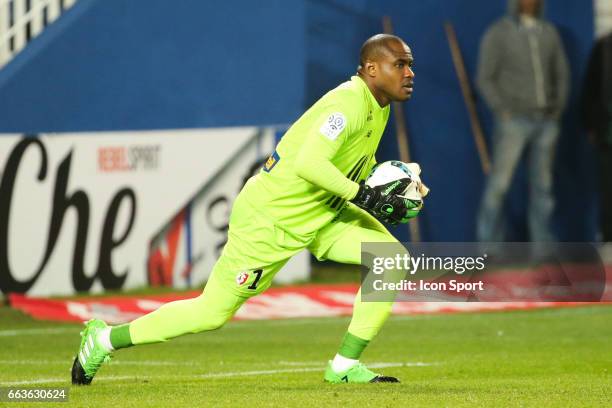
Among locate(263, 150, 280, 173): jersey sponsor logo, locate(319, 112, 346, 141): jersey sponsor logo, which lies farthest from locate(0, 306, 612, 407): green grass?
locate(319, 112, 346, 141): jersey sponsor logo

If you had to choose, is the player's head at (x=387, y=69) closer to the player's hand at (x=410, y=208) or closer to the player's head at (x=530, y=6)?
the player's hand at (x=410, y=208)

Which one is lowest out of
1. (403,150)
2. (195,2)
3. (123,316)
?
(123,316)

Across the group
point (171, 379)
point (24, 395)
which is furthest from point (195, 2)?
point (24, 395)

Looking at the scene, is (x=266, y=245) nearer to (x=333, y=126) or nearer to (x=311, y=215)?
(x=311, y=215)

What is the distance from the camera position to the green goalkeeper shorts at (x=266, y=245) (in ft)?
26.9

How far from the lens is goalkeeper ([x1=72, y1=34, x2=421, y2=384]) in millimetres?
8086

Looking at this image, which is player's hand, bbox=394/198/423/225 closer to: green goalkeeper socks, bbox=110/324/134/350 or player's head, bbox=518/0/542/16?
green goalkeeper socks, bbox=110/324/134/350

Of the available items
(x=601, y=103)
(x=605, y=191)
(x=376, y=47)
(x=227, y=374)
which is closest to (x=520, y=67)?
(x=601, y=103)

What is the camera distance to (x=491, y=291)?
46.9ft

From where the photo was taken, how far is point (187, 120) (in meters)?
16.4

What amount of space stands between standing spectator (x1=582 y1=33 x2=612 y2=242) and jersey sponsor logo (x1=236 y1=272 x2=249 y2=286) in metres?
9.45

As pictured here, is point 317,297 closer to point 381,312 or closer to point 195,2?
point 195,2

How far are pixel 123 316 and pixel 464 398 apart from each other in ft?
19.7

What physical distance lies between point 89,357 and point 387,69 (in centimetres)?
230
